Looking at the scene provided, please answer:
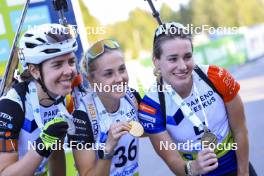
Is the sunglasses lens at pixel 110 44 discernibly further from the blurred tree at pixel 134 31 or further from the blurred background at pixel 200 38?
the blurred tree at pixel 134 31

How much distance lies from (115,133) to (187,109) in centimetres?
58

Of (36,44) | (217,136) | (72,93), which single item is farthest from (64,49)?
(217,136)

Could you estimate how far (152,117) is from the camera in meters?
3.39

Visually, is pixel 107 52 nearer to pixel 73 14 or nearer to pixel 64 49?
pixel 64 49

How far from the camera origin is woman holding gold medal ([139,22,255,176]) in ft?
11.0

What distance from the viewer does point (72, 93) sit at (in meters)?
3.54

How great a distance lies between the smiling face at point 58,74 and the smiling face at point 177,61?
627mm

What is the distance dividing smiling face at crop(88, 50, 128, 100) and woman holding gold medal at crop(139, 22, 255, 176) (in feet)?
0.74

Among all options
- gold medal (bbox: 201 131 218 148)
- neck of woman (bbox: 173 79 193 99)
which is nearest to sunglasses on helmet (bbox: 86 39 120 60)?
neck of woman (bbox: 173 79 193 99)

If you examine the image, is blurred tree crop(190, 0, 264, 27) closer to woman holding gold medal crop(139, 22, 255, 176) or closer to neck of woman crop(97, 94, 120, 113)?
woman holding gold medal crop(139, 22, 255, 176)

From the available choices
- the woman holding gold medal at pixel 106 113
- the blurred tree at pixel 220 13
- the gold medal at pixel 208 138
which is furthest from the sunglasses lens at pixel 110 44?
the blurred tree at pixel 220 13

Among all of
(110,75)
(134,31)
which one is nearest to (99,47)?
(110,75)

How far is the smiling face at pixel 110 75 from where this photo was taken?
3.32 m

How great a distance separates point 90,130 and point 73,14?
75.3 inches
